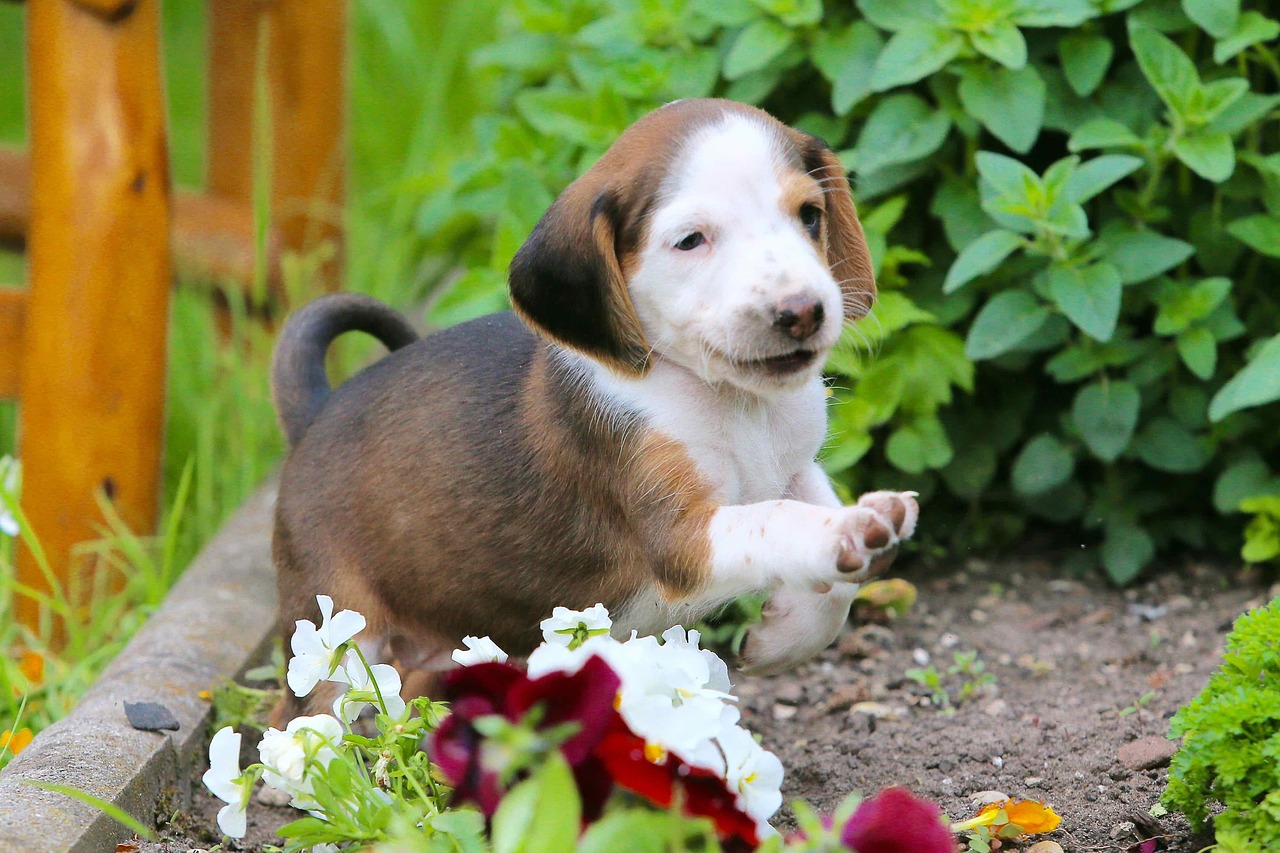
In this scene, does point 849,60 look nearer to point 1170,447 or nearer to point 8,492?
point 1170,447

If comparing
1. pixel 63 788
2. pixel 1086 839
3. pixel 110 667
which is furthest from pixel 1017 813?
pixel 110 667

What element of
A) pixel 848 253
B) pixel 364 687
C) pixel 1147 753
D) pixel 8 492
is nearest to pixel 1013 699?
pixel 1147 753

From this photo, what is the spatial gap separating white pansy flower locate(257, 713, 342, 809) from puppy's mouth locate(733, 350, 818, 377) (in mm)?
862

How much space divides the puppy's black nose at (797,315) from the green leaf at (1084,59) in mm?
1503

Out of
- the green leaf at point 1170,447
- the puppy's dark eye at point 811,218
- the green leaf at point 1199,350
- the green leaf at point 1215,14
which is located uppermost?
the green leaf at point 1215,14

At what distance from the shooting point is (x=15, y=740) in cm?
293

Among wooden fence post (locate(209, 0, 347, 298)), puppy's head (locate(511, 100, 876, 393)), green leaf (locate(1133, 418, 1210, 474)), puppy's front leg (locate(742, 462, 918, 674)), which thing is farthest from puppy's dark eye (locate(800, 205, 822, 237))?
wooden fence post (locate(209, 0, 347, 298))

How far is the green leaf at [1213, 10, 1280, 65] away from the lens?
3.25 m

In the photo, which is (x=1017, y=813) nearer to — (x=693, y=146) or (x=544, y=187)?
(x=693, y=146)

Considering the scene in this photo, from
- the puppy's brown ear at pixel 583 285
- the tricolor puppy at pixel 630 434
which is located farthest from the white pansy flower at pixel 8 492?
the puppy's brown ear at pixel 583 285

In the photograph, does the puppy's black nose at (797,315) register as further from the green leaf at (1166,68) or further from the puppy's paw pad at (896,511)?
the green leaf at (1166,68)

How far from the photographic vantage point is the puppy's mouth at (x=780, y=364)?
2396mm

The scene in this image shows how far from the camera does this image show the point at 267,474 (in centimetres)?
451

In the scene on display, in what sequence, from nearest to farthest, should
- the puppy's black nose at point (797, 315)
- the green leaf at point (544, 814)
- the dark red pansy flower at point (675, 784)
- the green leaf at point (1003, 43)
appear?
the green leaf at point (544, 814), the dark red pansy flower at point (675, 784), the puppy's black nose at point (797, 315), the green leaf at point (1003, 43)
